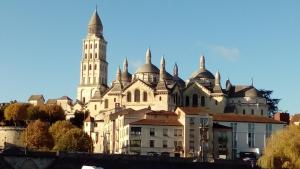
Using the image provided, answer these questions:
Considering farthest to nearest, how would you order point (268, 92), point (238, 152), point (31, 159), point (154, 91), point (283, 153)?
1. point (268, 92)
2. point (154, 91)
3. point (238, 152)
4. point (31, 159)
5. point (283, 153)

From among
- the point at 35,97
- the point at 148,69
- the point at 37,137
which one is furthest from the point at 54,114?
the point at 35,97

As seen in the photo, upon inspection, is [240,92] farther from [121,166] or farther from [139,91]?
[121,166]

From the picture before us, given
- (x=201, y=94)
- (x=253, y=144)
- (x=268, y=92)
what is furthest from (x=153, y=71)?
(x=253, y=144)

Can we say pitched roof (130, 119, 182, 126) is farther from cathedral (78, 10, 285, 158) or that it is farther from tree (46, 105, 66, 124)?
tree (46, 105, 66, 124)

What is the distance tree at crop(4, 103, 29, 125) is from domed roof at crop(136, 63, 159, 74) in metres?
23.2

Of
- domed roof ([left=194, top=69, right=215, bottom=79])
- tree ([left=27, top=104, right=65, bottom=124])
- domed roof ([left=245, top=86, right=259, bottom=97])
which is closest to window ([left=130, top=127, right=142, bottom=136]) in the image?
tree ([left=27, top=104, right=65, bottom=124])

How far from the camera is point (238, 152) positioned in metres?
97.8

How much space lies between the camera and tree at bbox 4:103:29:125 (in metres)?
125

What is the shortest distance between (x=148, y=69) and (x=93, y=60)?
34539 mm

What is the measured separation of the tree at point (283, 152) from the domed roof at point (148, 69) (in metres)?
65.4

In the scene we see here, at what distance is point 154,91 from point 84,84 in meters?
46.3

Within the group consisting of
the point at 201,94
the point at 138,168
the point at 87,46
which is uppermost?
the point at 87,46

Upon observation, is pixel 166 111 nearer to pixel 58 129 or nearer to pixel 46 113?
pixel 58 129

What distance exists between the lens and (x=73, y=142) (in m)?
101
